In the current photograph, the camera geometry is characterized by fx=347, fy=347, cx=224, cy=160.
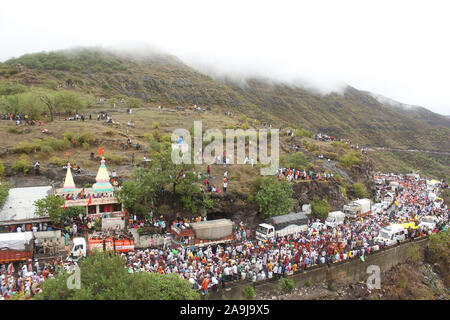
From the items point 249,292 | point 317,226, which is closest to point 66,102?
point 317,226

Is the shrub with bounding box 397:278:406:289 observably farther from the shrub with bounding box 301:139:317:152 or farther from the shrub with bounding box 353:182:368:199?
the shrub with bounding box 301:139:317:152

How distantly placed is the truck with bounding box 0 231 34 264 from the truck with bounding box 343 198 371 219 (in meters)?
29.1

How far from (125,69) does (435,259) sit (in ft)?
363

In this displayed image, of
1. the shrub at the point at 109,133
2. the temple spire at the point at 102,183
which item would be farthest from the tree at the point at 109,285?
the shrub at the point at 109,133

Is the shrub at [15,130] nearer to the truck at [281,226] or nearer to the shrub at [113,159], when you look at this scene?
the shrub at [113,159]

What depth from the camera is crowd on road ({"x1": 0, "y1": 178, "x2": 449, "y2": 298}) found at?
66.5ft

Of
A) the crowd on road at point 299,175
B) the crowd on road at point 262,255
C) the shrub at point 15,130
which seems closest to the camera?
the crowd on road at point 262,255

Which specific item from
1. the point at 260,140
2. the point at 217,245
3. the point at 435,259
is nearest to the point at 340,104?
the point at 260,140

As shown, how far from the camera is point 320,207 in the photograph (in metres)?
36.2

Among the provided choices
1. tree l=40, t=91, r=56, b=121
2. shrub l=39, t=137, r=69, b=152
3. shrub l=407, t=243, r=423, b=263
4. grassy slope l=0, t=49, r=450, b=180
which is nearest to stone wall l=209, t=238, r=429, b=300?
shrub l=407, t=243, r=423, b=263

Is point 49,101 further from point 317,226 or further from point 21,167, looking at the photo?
point 317,226

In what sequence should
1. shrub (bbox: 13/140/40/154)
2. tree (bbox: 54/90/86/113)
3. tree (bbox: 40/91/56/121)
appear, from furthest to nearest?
tree (bbox: 54/90/86/113), tree (bbox: 40/91/56/121), shrub (bbox: 13/140/40/154)

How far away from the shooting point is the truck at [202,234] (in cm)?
2555

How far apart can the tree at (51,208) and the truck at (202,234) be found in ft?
27.6
